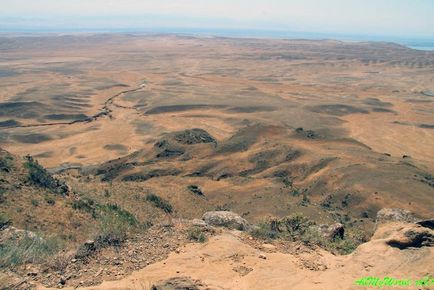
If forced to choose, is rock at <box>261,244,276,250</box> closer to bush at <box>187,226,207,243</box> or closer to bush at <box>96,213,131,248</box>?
bush at <box>187,226,207,243</box>

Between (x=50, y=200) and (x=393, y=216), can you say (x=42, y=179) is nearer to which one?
(x=50, y=200)

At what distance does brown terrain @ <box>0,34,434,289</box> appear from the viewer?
11.6m

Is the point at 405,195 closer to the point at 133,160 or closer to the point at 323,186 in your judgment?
the point at 323,186

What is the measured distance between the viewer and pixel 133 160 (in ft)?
149

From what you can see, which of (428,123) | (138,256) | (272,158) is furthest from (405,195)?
(428,123)

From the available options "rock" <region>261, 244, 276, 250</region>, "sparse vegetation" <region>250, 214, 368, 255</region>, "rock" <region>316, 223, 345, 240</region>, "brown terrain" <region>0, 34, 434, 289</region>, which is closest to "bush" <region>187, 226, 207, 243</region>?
"brown terrain" <region>0, 34, 434, 289</region>

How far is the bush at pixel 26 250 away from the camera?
37.2ft

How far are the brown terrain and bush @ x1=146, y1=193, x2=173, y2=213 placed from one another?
0.35 ft

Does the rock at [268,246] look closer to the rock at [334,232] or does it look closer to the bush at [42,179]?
the rock at [334,232]

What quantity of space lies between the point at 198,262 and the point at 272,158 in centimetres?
3144

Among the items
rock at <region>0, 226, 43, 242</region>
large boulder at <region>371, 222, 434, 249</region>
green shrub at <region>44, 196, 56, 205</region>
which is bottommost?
green shrub at <region>44, 196, 56, 205</region>

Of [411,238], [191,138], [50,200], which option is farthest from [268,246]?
[191,138]

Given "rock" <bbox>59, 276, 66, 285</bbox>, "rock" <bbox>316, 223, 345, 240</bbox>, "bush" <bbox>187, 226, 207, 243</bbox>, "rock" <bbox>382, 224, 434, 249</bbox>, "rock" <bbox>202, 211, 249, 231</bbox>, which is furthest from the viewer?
"rock" <bbox>202, 211, 249, 231</bbox>

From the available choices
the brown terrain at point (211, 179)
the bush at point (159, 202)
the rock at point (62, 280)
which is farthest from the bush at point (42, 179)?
the rock at point (62, 280)
